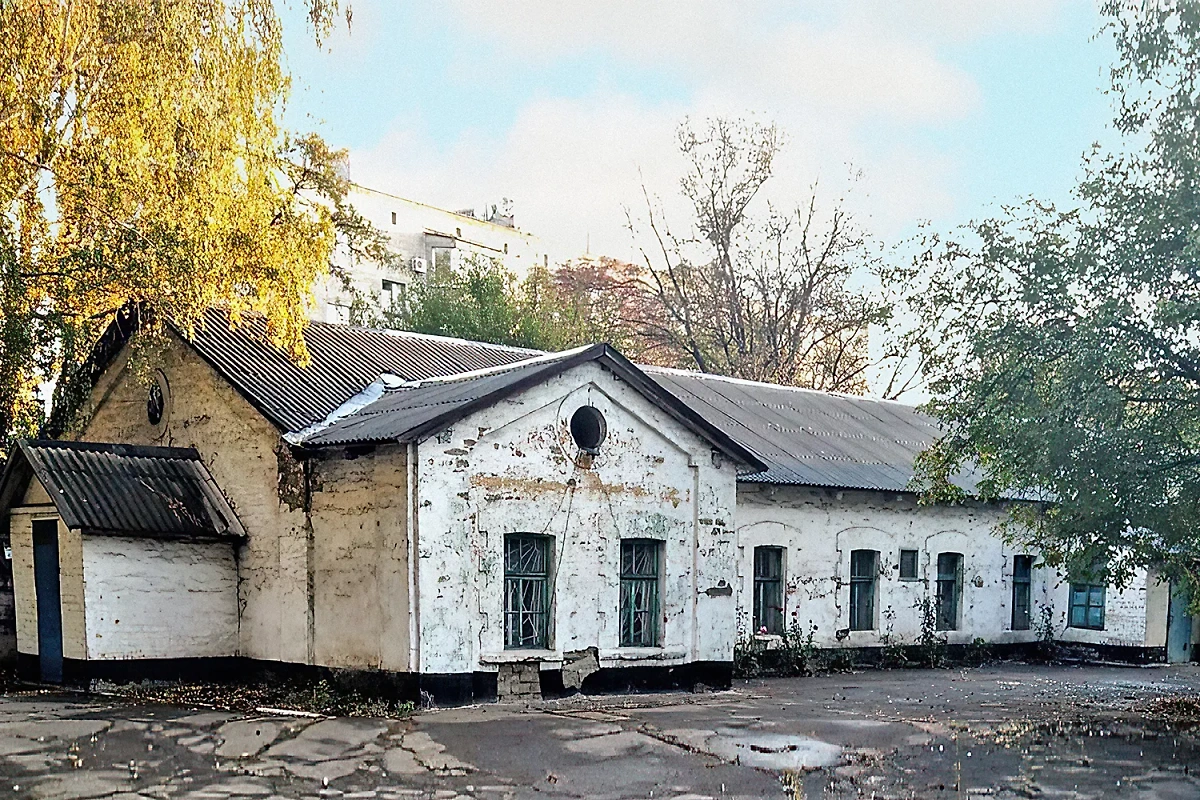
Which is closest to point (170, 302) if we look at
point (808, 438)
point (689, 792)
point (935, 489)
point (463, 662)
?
point (463, 662)

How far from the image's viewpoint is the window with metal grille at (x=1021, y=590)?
76.2 feet

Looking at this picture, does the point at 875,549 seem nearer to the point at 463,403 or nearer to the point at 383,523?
the point at 463,403

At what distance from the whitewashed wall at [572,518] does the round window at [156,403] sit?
5.47 m

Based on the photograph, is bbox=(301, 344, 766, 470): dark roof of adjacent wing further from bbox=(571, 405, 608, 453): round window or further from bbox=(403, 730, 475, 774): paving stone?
bbox=(403, 730, 475, 774): paving stone

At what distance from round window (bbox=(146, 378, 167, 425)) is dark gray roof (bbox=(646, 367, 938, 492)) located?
8.00 meters

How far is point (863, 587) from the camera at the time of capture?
67.6 feet

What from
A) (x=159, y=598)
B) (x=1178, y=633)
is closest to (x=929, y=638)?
(x=1178, y=633)

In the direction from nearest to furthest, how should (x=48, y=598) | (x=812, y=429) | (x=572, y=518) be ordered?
(x=572, y=518)
(x=48, y=598)
(x=812, y=429)

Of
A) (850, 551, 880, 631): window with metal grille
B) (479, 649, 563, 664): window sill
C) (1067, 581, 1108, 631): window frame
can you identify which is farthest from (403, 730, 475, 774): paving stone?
(1067, 581, 1108, 631): window frame

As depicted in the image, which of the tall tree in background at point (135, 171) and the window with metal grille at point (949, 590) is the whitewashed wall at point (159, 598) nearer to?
the tall tree in background at point (135, 171)

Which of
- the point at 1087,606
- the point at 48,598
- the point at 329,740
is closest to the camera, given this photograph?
the point at 329,740

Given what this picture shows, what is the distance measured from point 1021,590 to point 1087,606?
4.31 ft

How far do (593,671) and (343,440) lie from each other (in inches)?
152

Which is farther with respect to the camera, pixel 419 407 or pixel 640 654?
pixel 640 654
